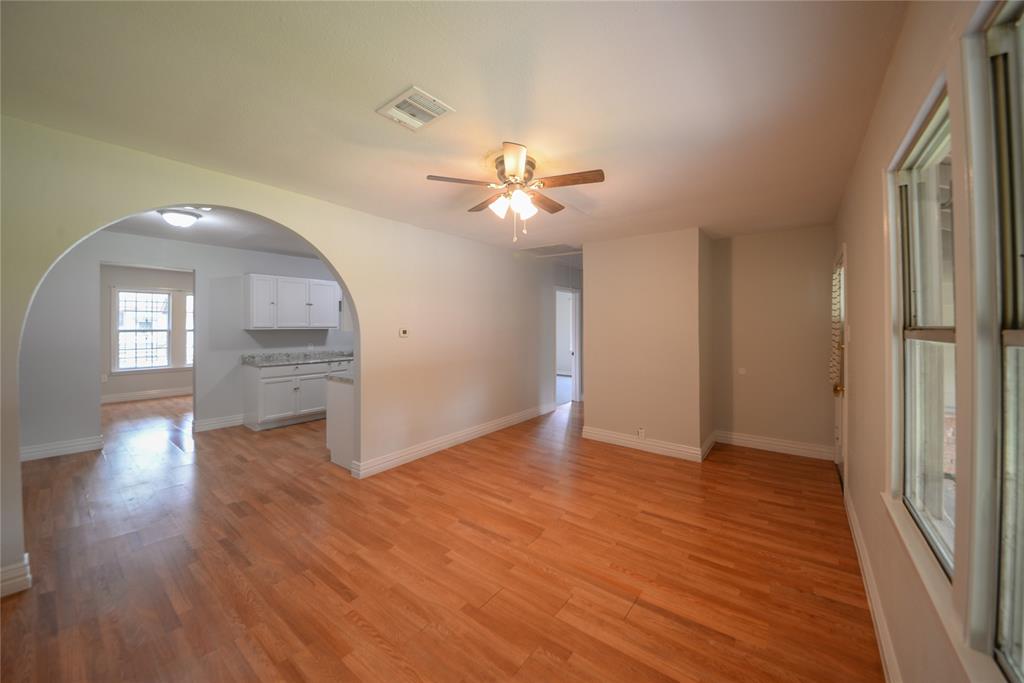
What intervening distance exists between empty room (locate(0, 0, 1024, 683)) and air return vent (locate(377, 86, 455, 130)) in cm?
2

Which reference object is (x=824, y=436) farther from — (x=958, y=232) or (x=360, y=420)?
(x=360, y=420)

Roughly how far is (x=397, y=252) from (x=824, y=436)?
5213mm

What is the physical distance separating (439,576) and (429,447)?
2.14 meters

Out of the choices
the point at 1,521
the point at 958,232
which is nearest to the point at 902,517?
the point at 958,232

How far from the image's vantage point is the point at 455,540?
8.25 ft

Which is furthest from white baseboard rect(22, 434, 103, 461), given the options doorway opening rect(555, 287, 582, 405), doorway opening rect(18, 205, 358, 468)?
doorway opening rect(555, 287, 582, 405)

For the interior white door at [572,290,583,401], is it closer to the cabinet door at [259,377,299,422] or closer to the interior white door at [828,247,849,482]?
the interior white door at [828,247,849,482]

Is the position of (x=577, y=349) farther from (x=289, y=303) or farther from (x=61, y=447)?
(x=61, y=447)

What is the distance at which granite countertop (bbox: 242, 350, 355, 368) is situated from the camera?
539cm

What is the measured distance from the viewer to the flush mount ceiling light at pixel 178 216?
375 centimetres

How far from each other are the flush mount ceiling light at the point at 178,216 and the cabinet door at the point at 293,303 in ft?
5.97

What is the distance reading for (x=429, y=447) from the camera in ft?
13.8

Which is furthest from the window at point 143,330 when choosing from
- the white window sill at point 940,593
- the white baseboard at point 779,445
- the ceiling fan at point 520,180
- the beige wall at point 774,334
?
the white window sill at point 940,593

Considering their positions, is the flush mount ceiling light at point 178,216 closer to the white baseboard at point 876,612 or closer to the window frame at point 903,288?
the window frame at point 903,288
